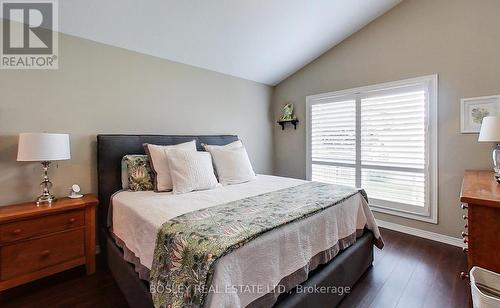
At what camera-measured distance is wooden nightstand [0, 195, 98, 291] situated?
174 centimetres

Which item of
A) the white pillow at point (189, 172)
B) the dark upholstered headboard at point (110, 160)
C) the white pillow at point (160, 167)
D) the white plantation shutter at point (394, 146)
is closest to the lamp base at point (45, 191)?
the dark upholstered headboard at point (110, 160)

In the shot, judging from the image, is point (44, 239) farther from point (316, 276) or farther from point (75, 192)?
point (316, 276)

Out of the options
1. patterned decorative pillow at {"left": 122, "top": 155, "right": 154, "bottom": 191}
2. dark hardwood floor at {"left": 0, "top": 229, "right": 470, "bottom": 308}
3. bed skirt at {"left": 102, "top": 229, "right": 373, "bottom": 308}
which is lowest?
dark hardwood floor at {"left": 0, "top": 229, "right": 470, "bottom": 308}

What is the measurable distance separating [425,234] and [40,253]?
3.90m

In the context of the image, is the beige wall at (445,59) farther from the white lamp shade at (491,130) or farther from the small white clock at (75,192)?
the small white clock at (75,192)

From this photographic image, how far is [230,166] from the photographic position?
8.98 ft

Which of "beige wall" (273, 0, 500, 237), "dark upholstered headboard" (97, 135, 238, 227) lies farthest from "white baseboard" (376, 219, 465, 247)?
"dark upholstered headboard" (97, 135, 238, 227)

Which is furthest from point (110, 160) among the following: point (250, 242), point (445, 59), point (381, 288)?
point (445, 59)

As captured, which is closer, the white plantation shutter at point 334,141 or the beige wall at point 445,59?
the beige wall at point 445,59

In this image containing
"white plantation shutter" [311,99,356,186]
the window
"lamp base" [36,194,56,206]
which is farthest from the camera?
"white plantation shutter" [311,99,356,186]

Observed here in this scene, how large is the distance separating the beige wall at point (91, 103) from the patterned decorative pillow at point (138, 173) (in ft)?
1.41

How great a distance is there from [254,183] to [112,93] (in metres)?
1.82

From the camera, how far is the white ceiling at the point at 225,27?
2209mm

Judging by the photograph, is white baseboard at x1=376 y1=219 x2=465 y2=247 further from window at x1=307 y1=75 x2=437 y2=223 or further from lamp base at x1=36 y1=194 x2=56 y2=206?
lamp base at x1=36 y1=194 x2=56 y2=206
